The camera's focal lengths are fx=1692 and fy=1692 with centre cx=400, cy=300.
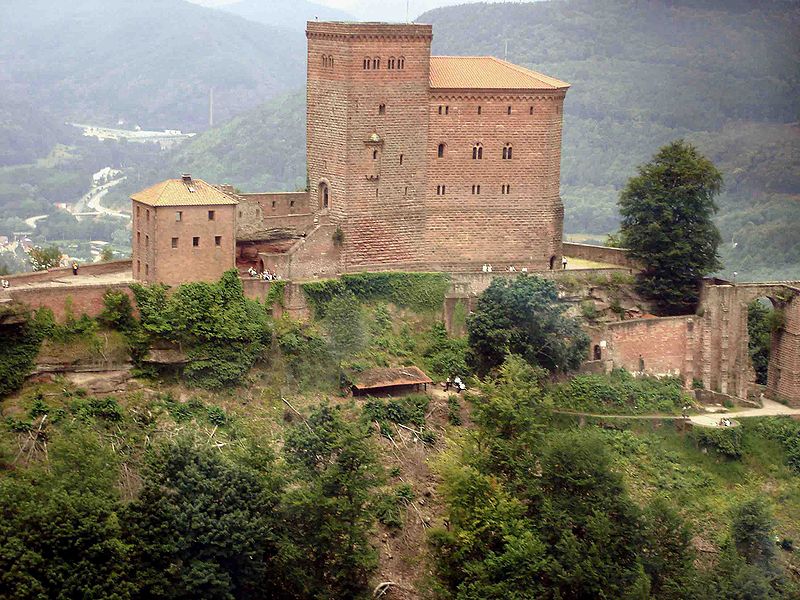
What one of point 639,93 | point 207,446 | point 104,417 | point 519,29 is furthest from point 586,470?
point 519,29

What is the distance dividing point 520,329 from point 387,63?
9.79m

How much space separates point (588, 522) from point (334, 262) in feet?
47.6

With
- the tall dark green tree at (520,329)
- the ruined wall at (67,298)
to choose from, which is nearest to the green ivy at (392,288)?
the tall dark green tree at (520,329)

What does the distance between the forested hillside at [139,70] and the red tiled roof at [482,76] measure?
8518cm

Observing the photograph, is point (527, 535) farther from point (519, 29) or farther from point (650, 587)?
point (519, 29)

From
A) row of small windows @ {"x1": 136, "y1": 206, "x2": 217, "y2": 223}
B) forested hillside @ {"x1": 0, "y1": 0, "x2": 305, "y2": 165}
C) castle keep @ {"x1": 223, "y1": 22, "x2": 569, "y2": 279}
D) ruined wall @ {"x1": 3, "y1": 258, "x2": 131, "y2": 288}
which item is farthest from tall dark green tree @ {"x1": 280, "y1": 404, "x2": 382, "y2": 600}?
forested hillside @ {"x1": 0, "y1": 0, "x2": 305, "y2": 165}

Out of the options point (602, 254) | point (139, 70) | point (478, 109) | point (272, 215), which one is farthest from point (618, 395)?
point (139, 70)

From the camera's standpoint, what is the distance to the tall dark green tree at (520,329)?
177ft

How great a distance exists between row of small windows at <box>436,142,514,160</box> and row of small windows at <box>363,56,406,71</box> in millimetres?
3292

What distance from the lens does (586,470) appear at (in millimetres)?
46625

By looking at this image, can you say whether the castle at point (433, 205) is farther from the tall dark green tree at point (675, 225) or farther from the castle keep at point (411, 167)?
the tall dark green tree at point (675, 225)

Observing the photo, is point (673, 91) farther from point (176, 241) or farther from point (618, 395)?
point (176, 241)

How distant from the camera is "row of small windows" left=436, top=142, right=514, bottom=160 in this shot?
57.4 meters

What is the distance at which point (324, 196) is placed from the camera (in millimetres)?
56875
